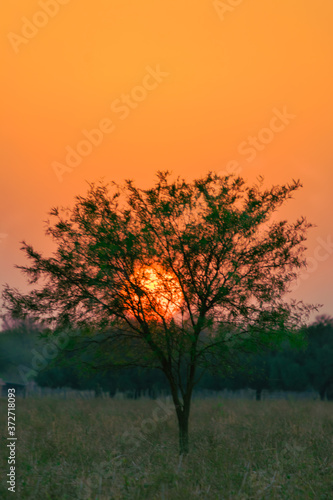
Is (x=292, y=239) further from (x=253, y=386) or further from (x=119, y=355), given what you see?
(x=253, y=386)

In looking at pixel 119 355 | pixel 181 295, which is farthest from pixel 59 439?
pixel 181 295

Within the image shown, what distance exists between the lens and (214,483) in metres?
16.0

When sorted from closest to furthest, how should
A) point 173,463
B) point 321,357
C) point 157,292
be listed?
point 173,463
point 157,292
point 321,357

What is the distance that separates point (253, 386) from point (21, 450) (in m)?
55.1

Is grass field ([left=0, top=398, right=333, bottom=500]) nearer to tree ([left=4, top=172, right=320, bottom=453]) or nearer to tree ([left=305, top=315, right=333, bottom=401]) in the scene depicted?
tree ([left=4, top=172, right=320, bottom=453])

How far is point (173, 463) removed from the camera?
18.0m

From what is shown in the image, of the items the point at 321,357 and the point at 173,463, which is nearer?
the point at 173,463

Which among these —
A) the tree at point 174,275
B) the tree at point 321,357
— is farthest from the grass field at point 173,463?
the tree at point 321,357

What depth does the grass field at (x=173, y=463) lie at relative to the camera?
14938 mm

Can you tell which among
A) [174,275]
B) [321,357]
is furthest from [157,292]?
[321,357]

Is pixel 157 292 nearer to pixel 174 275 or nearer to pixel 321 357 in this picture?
pixel 174 275

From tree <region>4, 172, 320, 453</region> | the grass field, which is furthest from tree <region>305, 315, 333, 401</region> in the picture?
tree <region>4, 172, 320, 453</region>

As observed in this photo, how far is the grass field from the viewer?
588 inches

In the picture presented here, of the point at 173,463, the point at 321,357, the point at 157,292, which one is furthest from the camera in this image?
the point at 321,357
